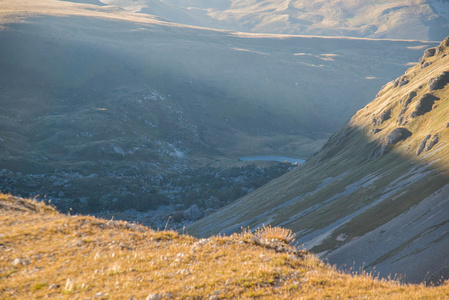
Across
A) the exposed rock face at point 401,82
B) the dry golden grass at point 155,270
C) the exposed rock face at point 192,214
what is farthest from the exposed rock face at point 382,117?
the dry golden grass at point 155,270

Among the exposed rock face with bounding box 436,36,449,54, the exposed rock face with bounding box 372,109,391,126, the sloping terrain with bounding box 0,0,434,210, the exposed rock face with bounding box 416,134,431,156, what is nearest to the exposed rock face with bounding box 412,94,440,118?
the exposed rock face with bounding box 416,134,431,156

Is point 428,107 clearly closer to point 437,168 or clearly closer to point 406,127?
point 406,127

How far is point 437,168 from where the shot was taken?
129 ft

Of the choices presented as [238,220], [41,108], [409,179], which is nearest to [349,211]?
[409,179]

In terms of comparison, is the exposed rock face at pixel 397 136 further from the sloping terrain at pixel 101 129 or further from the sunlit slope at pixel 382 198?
the sloping terrain at pixel 101 129

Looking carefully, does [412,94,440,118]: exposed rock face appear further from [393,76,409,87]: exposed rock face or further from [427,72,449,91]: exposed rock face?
[393,76,409,87]: exposed rock face

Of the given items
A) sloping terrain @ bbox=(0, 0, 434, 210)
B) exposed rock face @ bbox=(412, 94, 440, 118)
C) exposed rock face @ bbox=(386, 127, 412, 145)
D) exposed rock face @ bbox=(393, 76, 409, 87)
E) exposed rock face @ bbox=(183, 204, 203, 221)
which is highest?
exposed rock face @ bbox=(393, 76, 409, 87)

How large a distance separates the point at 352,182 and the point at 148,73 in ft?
535

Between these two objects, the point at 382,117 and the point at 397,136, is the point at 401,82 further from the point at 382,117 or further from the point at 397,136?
the point at 397,136

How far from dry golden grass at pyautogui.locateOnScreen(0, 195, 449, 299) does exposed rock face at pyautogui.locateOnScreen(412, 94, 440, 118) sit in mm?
55960

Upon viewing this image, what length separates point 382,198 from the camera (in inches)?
1594

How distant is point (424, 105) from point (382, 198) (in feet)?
98.2

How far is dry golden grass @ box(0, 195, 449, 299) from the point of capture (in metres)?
11.4

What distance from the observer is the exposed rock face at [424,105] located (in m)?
60.3
